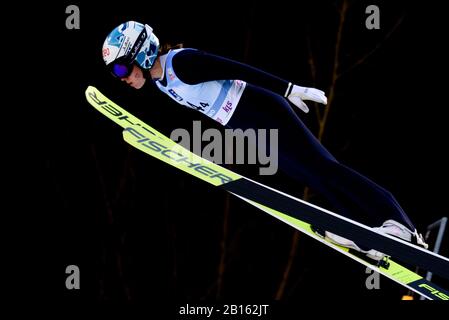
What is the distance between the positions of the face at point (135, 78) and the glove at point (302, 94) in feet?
2.47

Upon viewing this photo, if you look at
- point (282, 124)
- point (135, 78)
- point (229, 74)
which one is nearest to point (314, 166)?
point (282, 124)

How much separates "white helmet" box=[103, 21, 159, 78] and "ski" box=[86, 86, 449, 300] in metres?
0.37

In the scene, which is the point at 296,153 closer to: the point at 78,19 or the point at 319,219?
the point at 319,219

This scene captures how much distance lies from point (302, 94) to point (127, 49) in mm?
876

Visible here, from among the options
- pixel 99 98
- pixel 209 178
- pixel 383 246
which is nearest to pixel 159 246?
pixel 99 98

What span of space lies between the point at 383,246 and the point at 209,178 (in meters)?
0.91

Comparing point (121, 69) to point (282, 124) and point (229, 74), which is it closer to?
point (229, 74)

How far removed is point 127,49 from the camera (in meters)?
3.15

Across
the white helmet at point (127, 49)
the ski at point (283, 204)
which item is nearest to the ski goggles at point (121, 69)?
the white helmet at point (127, 49)

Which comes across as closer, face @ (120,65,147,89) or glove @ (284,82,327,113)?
glove @ (284,82,327,113)

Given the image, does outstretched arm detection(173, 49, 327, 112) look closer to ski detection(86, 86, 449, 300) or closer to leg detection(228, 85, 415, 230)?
leg detection(228, 85, 415, 230)

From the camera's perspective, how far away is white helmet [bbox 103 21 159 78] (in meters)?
3.16

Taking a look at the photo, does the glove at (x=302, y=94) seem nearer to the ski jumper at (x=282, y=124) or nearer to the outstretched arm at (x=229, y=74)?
the outstretched arm at (x=229, y=74)

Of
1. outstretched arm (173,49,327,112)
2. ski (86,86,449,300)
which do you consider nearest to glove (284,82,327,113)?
outstretched arm (173,49,327,112)
